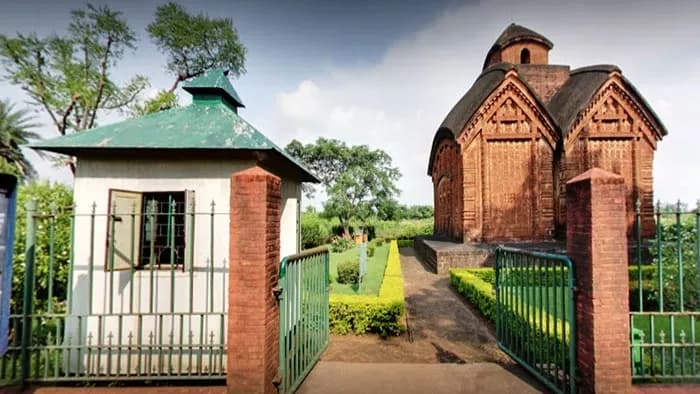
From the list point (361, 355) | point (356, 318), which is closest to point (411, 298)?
point (356, 318)

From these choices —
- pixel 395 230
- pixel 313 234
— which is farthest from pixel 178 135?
pixel 395 230

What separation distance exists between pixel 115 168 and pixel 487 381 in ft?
22.0

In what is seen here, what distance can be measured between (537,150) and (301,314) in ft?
48.4

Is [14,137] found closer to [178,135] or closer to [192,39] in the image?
[192,39]

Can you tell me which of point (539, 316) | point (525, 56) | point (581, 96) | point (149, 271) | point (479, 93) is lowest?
point (539, 316)

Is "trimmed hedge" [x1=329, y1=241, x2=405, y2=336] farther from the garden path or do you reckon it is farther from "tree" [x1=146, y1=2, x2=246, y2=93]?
"tree" [x1=146, y1=2, x2=246, y2=93]

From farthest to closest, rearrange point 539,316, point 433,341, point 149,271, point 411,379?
point 433,341 < point 149,271 < point 411,379 < point 539,316

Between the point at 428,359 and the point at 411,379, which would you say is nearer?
the point at 411,379

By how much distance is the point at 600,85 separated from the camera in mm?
14523

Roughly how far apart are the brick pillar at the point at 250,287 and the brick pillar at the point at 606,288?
12.2ft

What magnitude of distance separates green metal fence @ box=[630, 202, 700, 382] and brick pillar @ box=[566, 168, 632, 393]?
0.23 m

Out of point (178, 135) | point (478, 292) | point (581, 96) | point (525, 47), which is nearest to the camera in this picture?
point (178, 135)

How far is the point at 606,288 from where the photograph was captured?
11.2ft

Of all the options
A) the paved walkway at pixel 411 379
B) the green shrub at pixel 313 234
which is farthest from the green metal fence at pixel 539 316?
the green shrub at pixel 313 234
